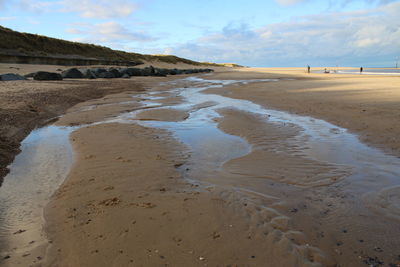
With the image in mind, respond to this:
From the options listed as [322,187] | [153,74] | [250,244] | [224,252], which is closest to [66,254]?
[224,252]

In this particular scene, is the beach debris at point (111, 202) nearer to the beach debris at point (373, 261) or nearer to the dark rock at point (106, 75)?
the beach debris at point (373, 261)

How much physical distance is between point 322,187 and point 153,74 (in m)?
35.3

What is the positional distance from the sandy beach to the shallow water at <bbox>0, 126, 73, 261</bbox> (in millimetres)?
114

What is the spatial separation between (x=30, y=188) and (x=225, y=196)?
113 inches

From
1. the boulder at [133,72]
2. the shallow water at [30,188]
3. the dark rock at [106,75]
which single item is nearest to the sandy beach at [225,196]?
the shallow water at [30,188]

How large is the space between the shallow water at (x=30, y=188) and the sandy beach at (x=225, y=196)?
114mm

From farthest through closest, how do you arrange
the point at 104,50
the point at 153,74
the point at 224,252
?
the point at 104,50, the point at 153,74, the point at 224,252

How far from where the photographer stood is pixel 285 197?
3863 millimetres

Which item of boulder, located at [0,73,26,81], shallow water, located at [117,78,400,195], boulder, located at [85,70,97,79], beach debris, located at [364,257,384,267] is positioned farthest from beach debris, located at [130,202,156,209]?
boulder, located at [85,70,97,79]

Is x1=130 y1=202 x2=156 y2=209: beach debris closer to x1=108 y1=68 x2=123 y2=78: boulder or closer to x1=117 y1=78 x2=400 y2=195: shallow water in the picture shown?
x1=117 y1=78 x2=400 y2=195: shallow water

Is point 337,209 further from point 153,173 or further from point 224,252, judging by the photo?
point 153,173

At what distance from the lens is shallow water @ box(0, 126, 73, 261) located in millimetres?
3005

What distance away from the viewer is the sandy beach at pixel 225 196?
269 cm

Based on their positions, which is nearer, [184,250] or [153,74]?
[184,250]
